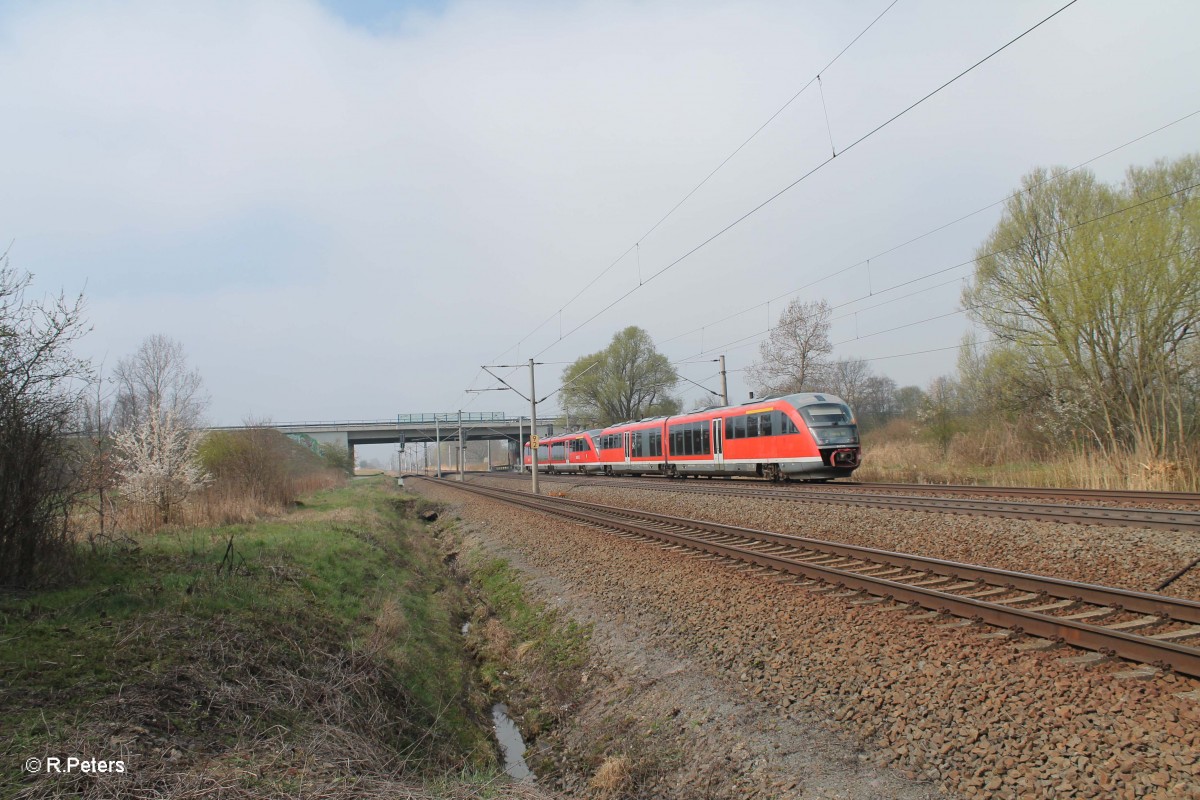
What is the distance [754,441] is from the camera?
80.6ft

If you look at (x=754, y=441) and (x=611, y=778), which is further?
(x=754, y=441)

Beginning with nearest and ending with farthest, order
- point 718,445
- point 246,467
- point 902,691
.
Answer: point 902,691, point 246,467, point 718,445

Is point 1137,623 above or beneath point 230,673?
beneath

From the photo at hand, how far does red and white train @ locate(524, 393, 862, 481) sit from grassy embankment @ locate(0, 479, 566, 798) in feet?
45.1

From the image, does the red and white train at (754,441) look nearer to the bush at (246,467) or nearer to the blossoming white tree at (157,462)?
the bush at (246,467)

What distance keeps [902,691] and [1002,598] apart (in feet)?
9.04

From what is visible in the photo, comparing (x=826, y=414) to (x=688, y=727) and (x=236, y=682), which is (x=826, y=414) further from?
(x=236, y=682)

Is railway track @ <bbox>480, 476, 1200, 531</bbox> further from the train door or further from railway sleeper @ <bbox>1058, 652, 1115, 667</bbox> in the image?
the train door

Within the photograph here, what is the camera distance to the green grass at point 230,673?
12.6 feet

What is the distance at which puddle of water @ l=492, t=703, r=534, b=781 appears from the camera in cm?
628

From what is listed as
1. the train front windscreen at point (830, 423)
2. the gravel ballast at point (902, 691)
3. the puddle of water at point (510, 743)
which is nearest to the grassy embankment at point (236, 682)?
the puddle of water at point (510, 743)

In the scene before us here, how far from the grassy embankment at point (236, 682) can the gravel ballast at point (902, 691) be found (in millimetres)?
1718

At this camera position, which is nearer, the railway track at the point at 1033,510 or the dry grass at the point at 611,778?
the dry grass at the point at 611,778

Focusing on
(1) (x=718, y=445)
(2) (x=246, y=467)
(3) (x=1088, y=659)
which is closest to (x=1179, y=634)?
(3) (x=1088, y=659)
